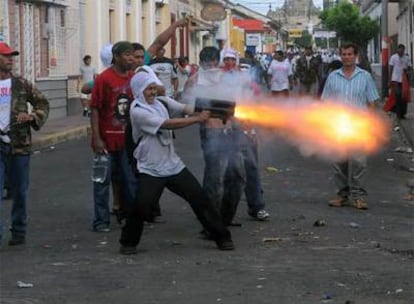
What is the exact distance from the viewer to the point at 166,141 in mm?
7234

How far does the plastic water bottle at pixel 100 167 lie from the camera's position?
27.2 feet

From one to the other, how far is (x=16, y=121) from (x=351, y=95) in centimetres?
361

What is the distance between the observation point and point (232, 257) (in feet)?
23.6

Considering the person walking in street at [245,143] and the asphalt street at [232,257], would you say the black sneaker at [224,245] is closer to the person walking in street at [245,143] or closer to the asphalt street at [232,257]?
the asphalt street at [232,257]

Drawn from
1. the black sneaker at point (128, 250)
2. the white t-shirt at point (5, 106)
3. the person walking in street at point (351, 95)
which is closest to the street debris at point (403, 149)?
the person walking in street at point (351, 95)

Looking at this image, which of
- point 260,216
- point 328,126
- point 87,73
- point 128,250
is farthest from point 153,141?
point 87,73

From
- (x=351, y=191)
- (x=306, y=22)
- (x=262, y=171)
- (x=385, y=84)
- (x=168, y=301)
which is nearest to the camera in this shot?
(x=168, y=301)

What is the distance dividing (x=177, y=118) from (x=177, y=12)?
114ft

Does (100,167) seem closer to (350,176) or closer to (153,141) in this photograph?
(153,141)

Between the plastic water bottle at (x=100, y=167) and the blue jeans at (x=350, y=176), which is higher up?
the plastic water bottle at (x=100, y=167)

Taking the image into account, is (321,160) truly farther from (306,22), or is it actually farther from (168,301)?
(306,22)

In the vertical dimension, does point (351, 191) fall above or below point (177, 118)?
below

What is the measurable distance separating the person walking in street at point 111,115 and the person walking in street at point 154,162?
0.89 meters

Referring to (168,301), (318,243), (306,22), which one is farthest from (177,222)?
(306,22)
